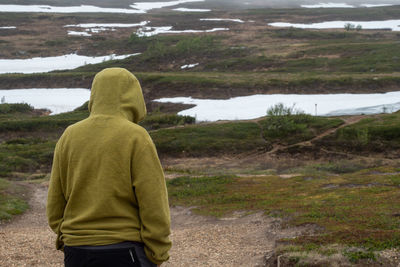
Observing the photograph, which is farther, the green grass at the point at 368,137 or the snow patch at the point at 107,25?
the snow patch at the point at 107,25

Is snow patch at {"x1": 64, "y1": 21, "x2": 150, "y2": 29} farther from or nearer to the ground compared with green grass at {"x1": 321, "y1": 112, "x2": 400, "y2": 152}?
farther from the ground

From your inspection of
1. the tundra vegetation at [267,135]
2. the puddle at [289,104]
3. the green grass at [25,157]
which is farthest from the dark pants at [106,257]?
the puddle at [289,104]

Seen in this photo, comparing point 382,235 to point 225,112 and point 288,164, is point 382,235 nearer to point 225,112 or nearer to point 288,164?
point 288,164

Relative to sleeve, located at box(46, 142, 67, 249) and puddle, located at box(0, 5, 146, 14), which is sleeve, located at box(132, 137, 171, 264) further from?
puddle, located at box(0, 5, 146, 14)

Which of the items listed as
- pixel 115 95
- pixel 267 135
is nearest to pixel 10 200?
pixel 115 95

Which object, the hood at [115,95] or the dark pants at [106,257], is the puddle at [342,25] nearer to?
the hood at [115,95]

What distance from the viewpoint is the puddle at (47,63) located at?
8988 cm

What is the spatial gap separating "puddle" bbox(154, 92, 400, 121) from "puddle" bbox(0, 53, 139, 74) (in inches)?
1403

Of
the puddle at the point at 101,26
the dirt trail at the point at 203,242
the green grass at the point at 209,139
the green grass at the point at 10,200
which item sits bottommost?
the green grass at the point at 209,139

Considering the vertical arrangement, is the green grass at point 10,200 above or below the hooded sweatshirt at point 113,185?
below

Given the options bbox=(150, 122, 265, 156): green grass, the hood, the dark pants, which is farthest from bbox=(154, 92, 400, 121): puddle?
the dark pants

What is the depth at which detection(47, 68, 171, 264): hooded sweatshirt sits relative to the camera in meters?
4.37

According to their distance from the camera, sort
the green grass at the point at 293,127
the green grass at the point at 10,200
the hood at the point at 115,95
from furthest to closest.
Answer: the green grass at the point at 293,127 < the green grass at the point at 10,200 < the hood at the point at 115,95

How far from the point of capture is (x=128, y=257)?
430 cm
